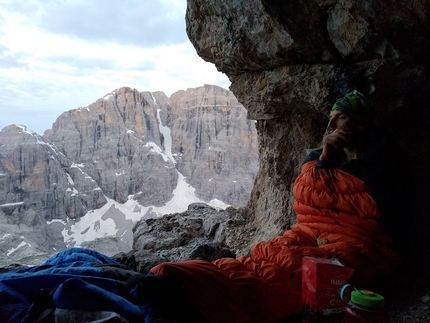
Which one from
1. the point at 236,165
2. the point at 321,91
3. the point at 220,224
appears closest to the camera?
the point at 321,91

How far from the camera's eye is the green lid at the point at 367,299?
130 centimetres

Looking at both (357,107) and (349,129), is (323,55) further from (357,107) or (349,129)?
(349,129)

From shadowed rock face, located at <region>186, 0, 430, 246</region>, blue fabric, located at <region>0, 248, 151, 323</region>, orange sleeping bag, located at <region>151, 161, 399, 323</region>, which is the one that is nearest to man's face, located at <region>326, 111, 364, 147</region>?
orange sleeping bag, located at <region>151, 161, 399, 323</region>

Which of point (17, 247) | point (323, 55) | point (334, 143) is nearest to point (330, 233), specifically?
point (334, 143)

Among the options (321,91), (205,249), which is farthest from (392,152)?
(205,249)

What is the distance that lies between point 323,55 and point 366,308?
2366mm

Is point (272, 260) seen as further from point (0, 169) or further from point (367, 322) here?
point (0, 169)

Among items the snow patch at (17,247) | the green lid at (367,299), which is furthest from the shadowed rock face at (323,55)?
the snow patch at (17,247)

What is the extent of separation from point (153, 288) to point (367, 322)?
36.7 inches

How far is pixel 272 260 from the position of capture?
1.84 metres

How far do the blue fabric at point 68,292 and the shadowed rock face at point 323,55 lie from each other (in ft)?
7.38

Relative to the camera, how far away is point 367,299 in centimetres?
131

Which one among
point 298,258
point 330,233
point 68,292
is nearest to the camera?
point 68,292

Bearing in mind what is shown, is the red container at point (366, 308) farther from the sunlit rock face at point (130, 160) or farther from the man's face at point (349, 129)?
the sunlit rock face at point (130, 160)
